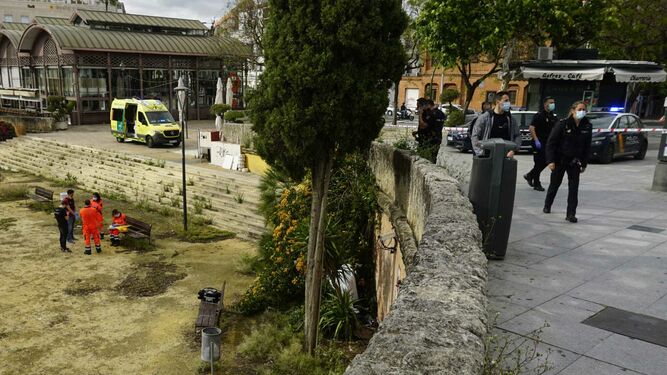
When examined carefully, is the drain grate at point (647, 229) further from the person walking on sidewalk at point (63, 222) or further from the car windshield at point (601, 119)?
the person walking on sidewalk at point (63, 222)

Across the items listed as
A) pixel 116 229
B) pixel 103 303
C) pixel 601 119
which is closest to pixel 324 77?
pixel 103 303

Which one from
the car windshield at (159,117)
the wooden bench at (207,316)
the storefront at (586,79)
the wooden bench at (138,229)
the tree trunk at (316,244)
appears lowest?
the wooden bench at (207,316)

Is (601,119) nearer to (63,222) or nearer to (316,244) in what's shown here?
(316,244)

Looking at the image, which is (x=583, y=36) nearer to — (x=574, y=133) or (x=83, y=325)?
(x=574, y=133)

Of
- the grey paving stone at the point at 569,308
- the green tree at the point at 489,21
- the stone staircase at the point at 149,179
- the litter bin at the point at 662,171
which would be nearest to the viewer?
the grey paving stone at the point at 569,308

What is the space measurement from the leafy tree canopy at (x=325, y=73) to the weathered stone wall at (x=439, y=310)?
2.63 metres

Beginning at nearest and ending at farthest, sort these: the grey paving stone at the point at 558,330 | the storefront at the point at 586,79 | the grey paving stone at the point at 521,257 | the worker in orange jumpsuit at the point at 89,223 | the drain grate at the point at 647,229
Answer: the grey paving stone at the point at 558,330 < the grey paving stone at the point at 521,257 < the drain grate at the point at 647,229 < the worker in orange jumpsuit at the point at 89,223 < the storefront at the point at 586,79

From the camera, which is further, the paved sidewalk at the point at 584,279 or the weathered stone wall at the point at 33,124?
the weathered stone wall at the point at 33,124

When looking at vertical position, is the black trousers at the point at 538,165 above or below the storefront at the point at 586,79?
below

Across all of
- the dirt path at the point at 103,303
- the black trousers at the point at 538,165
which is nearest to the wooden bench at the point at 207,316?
the dirt path at the point at 103,303

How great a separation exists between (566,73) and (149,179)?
16.4 metres

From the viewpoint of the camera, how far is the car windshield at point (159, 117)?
86.1 feet

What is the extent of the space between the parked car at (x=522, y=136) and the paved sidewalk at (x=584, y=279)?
7971mm

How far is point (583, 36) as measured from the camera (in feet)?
71.4
